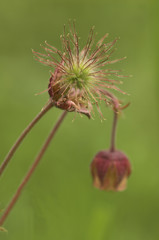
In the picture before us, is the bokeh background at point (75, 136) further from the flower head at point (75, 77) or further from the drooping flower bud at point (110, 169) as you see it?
the flower head at point (75, 77)

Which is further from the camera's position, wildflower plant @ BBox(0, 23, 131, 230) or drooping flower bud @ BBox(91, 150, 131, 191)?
drooping flower bud @ BBox(91, 150, 131, 191)

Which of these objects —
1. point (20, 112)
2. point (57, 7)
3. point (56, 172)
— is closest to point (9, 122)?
point (20, 112)

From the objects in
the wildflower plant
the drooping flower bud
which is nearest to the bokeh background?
the drooping flower bud

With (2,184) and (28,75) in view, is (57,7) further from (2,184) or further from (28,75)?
(2,184)

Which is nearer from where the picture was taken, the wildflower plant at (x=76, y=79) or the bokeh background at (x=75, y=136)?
the wildflower plant at (x=76, y=79)

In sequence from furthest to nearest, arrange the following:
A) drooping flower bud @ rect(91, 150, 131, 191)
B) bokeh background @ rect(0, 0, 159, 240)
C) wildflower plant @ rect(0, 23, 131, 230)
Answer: bokeh background @ rect(0, 0, 159, 240), drooping flower bud @ rect(91, 150, 131, 191), wildflower plant @ rect(0, 23, 131, 230)

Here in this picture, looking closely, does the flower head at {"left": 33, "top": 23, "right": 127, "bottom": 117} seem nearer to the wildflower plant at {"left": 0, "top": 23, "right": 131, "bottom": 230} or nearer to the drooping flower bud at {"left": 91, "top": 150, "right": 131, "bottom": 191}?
the wildflower plant at {"left": 0, "top": 23, "right": 131, "bottom": 230}

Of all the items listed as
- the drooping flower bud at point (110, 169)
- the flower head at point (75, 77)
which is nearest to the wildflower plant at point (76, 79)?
the flower head at point (75, 77)
